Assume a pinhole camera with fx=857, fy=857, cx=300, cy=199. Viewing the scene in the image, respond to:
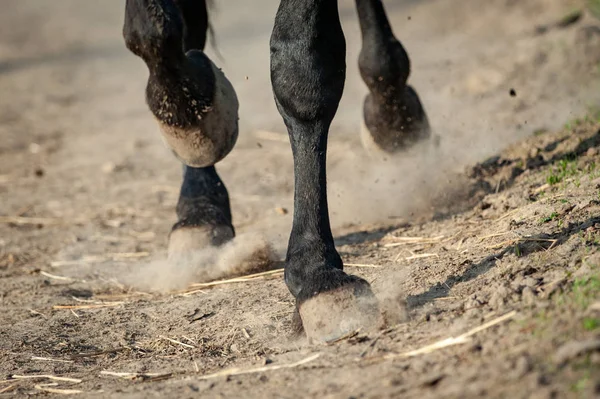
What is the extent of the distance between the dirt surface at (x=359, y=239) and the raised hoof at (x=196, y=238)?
0.10 metres

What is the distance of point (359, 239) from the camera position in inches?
162

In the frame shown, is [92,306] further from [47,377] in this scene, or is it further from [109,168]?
[109,168]

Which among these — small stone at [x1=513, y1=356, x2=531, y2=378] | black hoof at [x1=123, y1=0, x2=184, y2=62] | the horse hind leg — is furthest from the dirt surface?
black hoof at [x1=123, y1=0, x2=184, y2=62]

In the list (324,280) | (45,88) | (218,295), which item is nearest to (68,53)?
(45,88)

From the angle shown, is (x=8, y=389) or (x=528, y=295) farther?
(x=8, y=389)

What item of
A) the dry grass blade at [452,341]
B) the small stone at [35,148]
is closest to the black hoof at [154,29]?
the dry grass blade at [452,341]

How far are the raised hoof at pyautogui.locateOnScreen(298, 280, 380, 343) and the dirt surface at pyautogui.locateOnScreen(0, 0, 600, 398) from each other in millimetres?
41

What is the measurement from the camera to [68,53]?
11.1m

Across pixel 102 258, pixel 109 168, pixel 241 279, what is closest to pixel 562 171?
pixel 241 279

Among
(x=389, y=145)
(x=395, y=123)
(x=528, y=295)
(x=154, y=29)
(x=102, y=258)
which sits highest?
(x=154, y=29)

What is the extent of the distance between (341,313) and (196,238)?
1370mm

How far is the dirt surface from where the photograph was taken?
7.57 ft

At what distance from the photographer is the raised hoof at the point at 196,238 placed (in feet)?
12.7

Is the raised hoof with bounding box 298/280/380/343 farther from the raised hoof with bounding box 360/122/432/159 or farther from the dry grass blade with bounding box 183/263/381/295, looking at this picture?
the raised hoof with bounding box 360/122/432/159
